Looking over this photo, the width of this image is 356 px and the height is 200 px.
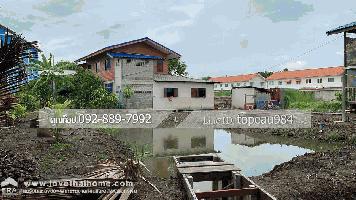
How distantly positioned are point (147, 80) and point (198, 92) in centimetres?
570

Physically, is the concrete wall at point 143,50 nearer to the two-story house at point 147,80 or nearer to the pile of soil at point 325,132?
the two-story house at point 147,80

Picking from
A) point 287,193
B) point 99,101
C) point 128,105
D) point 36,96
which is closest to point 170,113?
point 128,105

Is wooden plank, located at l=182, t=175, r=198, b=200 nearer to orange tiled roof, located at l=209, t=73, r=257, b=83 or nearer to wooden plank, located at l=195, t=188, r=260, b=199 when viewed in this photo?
wooden plank, located at l=195, t=188, r=260, b=199

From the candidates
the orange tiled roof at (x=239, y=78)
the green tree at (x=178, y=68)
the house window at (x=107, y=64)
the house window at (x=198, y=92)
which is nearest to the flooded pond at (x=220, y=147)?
the house window at (x=198, y=92)

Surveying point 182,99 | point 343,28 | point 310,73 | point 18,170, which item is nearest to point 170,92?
point 182,99

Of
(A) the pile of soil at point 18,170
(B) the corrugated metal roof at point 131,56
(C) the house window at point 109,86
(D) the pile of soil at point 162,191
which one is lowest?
(D) the pile of soil at point 162,191

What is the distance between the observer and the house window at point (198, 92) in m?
34.4

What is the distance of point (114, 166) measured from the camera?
25.9 feet

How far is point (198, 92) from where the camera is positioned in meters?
34.7

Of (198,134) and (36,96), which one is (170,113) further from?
(36,96)

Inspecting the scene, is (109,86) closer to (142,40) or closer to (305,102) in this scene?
(142,40)

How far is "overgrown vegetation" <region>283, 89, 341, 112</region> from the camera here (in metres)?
32.5

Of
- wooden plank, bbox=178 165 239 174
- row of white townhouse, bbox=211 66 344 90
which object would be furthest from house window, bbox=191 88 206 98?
wooden plank, bbox=178 165 239 174

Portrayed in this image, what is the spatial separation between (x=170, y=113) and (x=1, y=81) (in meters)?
26.8
